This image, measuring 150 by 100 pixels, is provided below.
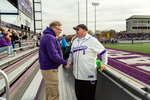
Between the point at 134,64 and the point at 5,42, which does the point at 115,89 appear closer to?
the point at 5,42

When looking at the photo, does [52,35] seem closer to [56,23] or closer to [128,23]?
[56,23]

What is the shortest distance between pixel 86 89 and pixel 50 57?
2.61 feet

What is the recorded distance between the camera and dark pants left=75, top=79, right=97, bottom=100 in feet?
6.68

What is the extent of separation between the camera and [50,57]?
193 cm

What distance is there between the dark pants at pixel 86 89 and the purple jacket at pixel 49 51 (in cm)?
51

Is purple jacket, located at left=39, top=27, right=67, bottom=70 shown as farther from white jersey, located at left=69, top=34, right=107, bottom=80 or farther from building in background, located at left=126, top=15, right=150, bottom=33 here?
building in background, located at left=126, top=15, right=150, bottom=33

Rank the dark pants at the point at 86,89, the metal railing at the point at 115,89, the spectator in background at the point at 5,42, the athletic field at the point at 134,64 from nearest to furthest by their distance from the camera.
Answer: the metal railing at the point at 115,89, the dark pants at the point at 86,89, the spectator in background at the point at 5,42, the athletic field at the point at 134,64

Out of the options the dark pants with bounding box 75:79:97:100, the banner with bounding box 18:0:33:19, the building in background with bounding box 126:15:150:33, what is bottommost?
the dark pants with bounding box 75:79:97:100

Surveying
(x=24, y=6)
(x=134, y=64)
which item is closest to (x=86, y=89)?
(x=134, y=64)

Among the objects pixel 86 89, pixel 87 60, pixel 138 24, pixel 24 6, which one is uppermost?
pixel 138 24

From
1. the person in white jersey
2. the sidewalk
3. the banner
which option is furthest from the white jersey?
the banner

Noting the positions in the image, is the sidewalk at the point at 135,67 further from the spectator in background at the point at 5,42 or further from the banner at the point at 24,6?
the banner at the point at 24,6

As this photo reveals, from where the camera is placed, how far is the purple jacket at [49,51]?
193 cm

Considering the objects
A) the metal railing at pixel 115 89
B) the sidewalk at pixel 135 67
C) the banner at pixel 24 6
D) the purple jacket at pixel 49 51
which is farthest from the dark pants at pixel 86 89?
the banner at pixel 24 6
